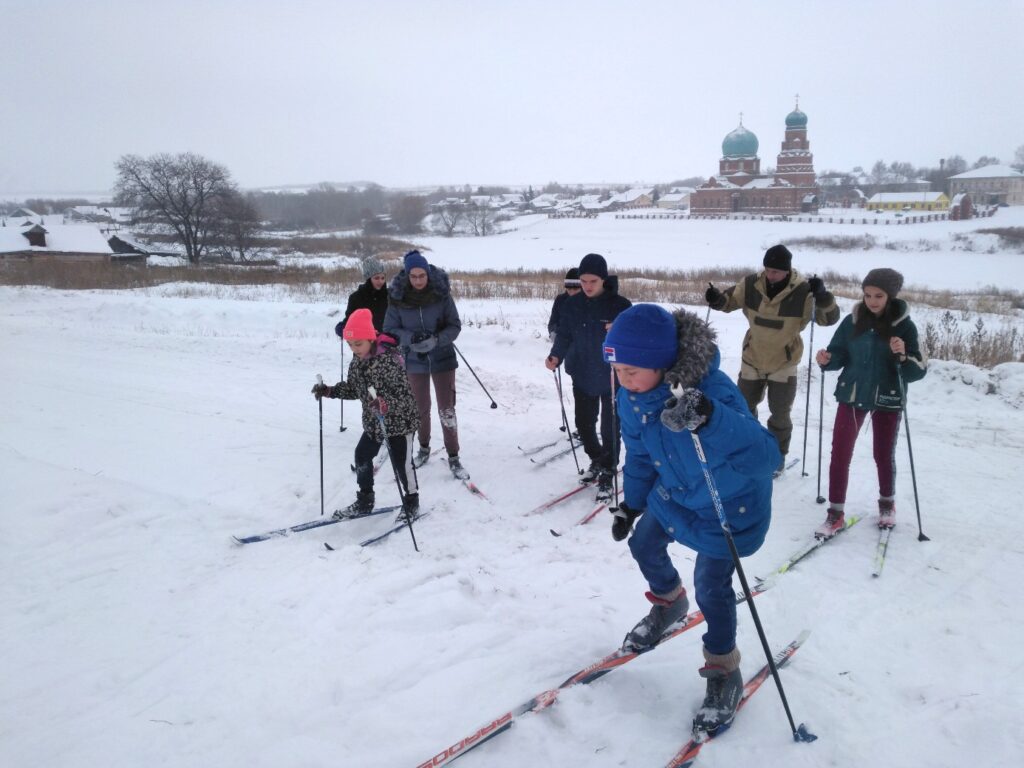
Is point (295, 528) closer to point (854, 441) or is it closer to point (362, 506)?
point (362, 506)

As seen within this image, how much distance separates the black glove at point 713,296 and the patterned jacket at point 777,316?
0.23 feet

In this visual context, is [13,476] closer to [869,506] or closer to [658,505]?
[658,505]

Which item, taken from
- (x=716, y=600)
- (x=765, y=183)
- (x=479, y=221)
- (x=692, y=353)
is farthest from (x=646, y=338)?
(x=479, y=221)

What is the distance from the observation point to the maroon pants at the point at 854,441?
4.28 meters

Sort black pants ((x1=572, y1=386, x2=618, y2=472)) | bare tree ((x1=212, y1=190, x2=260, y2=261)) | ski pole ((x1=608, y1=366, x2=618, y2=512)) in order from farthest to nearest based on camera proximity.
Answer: bare tree ((x1=212, y1=190, x2=260, y2=261))
black pants ((x1=572, y1=386, x2=618, y2=472))
ski pole ((x1=608, y1=366, x2=618, y2=512))

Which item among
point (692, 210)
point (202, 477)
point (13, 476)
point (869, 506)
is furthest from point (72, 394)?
point (692, 210)

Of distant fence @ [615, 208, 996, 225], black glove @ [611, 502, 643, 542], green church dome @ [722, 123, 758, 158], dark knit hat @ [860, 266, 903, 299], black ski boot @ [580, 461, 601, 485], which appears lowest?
black ski boot @ [580, 461, 601, 485]

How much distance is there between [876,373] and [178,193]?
52610 mm

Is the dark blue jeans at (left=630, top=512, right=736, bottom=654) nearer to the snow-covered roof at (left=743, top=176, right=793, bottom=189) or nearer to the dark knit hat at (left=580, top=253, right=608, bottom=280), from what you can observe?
the dark knit hat at (left=580, top=253, right=608, bottom=280)

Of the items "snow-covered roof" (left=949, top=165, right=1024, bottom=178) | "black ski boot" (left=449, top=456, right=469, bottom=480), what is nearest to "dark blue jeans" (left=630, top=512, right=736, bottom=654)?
"black ski boot" (left=449, top=456, right=469, bottom=480)

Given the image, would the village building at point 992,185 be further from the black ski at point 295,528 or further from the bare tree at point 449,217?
the black ski at point 295,528

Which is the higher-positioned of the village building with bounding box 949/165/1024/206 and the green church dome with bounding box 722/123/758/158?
the green church dome with bounding box 722/123/758/158

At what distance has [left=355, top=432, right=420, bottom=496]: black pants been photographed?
464 centimetres

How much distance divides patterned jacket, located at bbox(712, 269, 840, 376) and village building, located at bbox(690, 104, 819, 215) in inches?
3158
